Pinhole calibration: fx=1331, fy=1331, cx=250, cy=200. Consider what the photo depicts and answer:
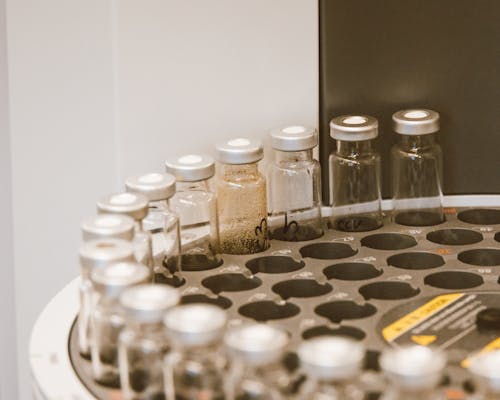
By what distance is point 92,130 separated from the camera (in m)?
1.94

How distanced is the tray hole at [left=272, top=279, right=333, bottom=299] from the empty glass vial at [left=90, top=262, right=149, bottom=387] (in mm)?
277

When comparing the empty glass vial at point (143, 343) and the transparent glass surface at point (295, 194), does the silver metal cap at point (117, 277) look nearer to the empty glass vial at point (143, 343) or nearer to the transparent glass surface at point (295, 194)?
the empty glass vial at point (143, 343)

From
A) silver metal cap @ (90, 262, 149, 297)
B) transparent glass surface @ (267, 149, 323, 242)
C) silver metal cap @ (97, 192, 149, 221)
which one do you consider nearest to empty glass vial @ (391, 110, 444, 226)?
transparent glass surface @ (267, 149, 323, 242)

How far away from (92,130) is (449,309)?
61 centimetres

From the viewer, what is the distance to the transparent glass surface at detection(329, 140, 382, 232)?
191cm

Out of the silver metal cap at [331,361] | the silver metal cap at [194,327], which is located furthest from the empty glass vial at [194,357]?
the silver metal cap at [331,361]

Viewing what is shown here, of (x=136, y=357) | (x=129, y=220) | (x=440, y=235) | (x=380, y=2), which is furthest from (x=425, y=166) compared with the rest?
(x=136, y=357)

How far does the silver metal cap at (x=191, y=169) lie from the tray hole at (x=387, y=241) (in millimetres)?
246

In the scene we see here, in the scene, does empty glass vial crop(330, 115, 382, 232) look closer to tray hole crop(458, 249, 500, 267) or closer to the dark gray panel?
the dark gray panel

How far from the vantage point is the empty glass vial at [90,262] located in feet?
4.84

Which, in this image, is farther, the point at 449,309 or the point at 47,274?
the point at 47,274

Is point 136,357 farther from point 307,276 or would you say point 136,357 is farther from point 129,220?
point 307,276

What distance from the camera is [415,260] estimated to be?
1.79 meters

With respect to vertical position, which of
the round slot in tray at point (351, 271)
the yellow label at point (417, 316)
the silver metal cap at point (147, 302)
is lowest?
the yellow label at point (417, 316)
